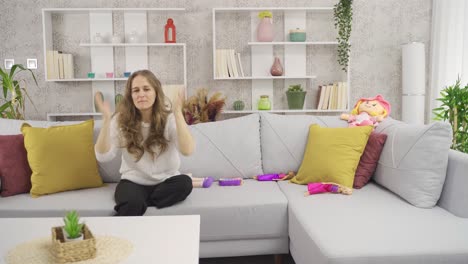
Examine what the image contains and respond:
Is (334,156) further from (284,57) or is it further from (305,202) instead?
(284,57)

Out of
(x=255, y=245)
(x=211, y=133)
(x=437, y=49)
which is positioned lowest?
(x=255, y=245)

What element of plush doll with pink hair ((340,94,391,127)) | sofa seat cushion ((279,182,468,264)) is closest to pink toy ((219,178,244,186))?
sofa seat cushion ((279,182,468,264))

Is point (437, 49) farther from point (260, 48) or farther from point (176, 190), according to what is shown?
point (176, 190)

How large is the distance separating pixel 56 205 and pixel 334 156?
1611mm

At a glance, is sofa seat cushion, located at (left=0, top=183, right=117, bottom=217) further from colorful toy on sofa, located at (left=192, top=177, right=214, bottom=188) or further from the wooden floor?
the wooden floor

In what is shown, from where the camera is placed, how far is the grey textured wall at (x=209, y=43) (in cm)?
446

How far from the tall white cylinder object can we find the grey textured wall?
1.13ft

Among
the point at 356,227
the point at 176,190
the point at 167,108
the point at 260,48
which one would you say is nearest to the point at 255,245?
the point at 176,190

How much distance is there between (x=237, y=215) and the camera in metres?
2.42

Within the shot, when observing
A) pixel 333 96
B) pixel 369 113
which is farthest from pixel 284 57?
pixel 369 113

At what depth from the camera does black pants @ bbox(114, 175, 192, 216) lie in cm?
234

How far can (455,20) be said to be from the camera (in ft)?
13.5

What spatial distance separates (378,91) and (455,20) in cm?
98

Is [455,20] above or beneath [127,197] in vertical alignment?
above
